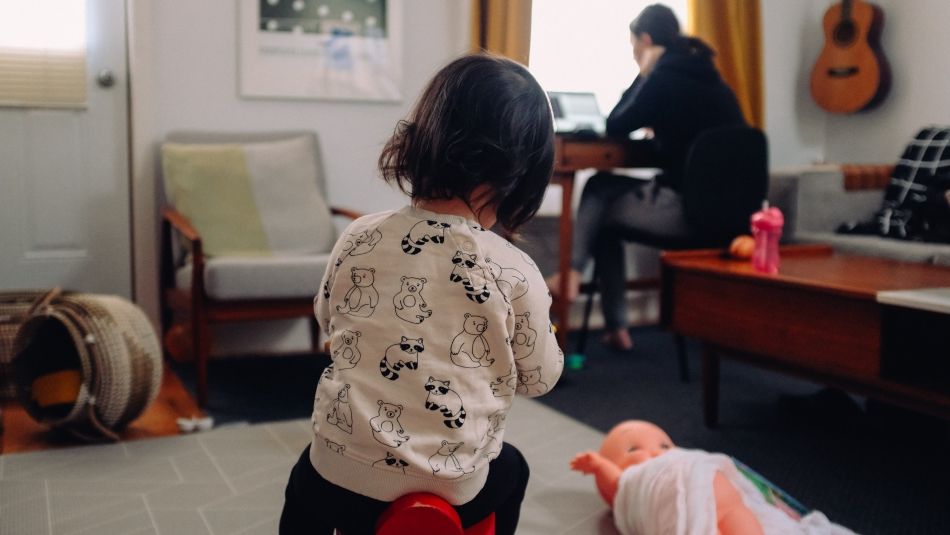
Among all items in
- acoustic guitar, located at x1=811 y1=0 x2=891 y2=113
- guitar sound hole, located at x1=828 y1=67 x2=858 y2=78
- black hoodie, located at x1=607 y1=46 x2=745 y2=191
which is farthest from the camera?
guitar sound hole, located at x1=828 y1=67 x2=858 y2=78

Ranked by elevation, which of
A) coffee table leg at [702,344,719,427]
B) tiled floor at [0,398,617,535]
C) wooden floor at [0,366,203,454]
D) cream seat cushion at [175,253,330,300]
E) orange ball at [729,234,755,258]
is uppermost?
orange ball at [729,234,755,258]

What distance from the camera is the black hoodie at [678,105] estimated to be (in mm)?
2977

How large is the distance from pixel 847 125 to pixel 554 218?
1803 mm

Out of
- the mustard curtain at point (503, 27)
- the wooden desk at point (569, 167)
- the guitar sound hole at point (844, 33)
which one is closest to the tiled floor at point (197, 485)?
the wooden desk at point (569, 167)

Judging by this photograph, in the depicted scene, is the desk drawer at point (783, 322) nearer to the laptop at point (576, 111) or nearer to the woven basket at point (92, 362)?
the laptop at point (576, 111)

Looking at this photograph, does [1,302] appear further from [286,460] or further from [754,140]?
[754,140]

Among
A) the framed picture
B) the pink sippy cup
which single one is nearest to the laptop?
the framed picture

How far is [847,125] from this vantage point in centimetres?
432

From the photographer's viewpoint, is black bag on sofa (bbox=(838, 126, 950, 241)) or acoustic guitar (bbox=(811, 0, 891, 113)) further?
acoustic guitar (bbox=(811, 0, 891, 113))

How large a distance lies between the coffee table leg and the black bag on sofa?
3.90 ft

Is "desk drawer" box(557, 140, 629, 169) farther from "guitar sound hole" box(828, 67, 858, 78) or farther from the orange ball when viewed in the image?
"guitar sound hole" box(828, 67, 858, 78)

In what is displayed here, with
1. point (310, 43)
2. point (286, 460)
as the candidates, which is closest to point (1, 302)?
point (286, 460)

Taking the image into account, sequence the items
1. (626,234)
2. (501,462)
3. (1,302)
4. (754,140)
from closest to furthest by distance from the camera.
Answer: (501,462) < (1,302) < (754,140) < (626,234)

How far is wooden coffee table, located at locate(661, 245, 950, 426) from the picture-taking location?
5.90ft
